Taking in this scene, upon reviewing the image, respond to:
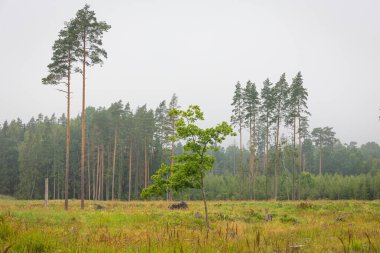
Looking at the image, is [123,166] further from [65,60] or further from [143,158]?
[65,60]

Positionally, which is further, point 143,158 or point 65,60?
point 143,158

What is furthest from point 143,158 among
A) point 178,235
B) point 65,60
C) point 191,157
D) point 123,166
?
point 178,235

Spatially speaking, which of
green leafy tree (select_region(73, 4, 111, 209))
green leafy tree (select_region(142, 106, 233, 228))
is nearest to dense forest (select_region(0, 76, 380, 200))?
green leafy tree (select_region(73, 4, 111, 209))

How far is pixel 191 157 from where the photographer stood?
12.1m

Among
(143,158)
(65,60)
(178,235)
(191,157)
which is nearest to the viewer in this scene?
(178,235)

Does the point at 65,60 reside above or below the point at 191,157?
above

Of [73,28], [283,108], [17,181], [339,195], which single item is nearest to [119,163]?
[17,181]

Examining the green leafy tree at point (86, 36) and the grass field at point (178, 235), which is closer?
the grass field at point (178, 235)

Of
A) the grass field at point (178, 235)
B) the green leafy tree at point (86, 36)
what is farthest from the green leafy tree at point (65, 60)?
the grass field at point (178, 235)

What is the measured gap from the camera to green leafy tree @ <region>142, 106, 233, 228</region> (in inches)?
469

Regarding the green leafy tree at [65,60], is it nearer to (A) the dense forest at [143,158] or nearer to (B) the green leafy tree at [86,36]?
(B) the green leafy tree at [86,36]

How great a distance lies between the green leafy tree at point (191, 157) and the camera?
1192 cm

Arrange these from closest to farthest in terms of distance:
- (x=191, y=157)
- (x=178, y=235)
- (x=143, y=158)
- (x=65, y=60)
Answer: (x=178, y=235), (x=191, y=157), (x=65, y=60), (x=143, y=158)

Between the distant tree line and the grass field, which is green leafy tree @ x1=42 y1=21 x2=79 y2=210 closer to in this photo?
the grass field
